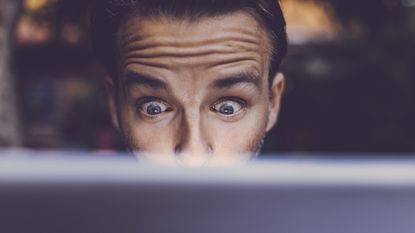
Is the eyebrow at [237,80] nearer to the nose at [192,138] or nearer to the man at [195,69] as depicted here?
the man at [195,69]

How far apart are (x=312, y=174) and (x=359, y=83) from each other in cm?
234

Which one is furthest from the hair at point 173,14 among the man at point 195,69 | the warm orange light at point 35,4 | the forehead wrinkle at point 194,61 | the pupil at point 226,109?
the warm orange light at point 35,4

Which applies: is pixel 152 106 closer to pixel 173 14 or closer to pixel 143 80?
pixel 143 80

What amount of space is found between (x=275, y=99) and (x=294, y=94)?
21.6 inches

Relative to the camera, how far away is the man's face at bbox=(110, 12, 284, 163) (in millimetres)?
2062

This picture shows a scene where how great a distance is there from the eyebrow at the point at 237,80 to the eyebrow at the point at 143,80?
18 centimetres

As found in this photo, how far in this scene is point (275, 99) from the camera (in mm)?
2307

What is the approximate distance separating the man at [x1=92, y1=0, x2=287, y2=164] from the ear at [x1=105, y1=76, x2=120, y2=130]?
0.10 m

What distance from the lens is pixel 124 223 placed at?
119 centimetres

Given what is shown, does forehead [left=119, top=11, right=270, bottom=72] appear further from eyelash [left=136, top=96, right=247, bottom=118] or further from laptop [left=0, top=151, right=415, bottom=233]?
laptop [left=0, top=151, right=415, bottom=233]

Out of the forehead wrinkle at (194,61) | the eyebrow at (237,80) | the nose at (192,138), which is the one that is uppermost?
the forehead wrinkle at (194,61)

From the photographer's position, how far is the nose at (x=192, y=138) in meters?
1.92

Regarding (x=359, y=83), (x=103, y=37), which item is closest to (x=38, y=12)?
(x=103, y=37)

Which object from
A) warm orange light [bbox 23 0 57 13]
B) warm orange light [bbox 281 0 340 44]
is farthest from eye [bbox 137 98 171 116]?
warm orange light [bbox 23 0 57 13]
